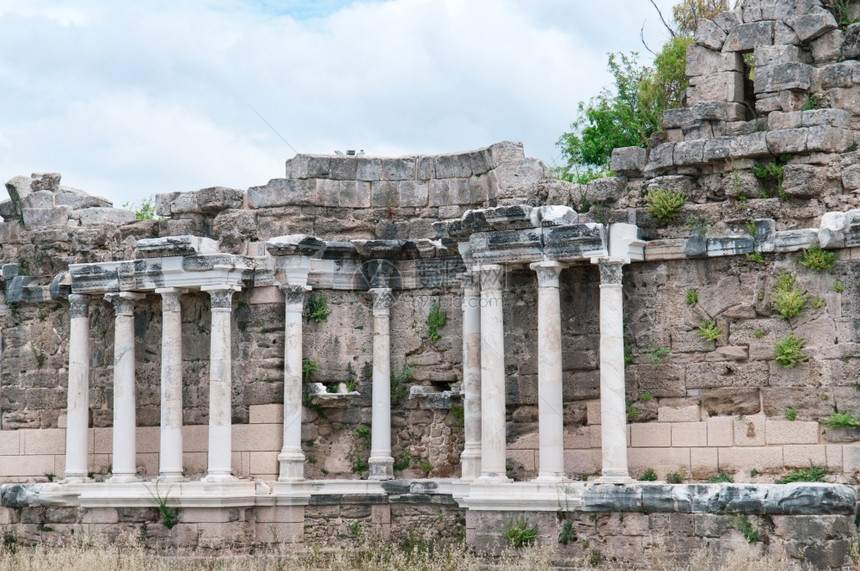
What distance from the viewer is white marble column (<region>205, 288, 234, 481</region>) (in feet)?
67.8

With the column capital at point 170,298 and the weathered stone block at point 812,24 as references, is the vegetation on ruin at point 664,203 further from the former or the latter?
the column capital at point 170,298

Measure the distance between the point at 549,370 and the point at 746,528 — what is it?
3.25 metres

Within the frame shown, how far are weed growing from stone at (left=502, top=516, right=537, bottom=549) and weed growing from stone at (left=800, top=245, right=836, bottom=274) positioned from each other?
451cm

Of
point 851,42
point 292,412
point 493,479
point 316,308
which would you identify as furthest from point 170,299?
point 851,42

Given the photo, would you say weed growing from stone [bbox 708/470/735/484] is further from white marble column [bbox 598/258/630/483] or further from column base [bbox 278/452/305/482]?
column base [bbox 278/452/305/482]

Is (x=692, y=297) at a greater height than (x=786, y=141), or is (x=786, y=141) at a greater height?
(x=786, y=141)

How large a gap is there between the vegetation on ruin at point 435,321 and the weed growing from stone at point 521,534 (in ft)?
11.4

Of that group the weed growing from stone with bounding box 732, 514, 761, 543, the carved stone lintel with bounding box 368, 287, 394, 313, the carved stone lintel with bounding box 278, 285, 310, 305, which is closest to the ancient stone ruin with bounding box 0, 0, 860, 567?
the carved stone lintel with bounding box 368, 287, 394, 313

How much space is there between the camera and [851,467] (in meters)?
17.5

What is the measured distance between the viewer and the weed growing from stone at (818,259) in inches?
704

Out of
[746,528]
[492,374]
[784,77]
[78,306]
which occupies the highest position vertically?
[784,77]

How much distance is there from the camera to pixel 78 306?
2195cm

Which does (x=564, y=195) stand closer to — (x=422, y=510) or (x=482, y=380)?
(x=482, y=380)

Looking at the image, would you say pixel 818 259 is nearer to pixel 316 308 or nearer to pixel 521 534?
pixel 521 534
